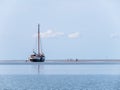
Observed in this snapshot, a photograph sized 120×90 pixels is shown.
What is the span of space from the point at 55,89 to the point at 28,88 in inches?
90.5

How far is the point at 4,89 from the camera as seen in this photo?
49719 mm

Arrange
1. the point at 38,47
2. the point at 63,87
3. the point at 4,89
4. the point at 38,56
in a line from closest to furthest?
the point at 4,89 < the point at 63,87 < the point at 38,47 < the point at 38,56

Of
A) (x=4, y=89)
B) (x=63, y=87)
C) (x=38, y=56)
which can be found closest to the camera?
(x=4, y=89)

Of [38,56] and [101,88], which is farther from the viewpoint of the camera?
[38,56]

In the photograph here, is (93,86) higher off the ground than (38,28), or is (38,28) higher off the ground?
(38,28)

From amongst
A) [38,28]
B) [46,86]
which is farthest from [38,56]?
[46,86]

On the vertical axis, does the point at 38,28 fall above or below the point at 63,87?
above

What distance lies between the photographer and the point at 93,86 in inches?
2137

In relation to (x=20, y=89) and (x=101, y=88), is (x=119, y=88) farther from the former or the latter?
(x=20, y=89)

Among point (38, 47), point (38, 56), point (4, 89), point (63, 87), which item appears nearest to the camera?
point (4, 89)

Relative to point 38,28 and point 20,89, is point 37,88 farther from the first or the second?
point 38,28

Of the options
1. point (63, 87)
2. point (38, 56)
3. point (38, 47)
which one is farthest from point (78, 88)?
point (38, 56)

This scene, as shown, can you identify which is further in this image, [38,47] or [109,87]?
[38,47]

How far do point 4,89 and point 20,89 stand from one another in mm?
1461
